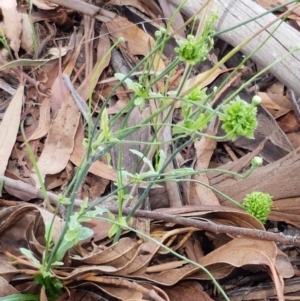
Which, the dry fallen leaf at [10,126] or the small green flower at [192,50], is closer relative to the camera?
the small green flower at [192,50]

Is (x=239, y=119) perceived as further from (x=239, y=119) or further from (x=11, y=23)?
(x=11, y=23)

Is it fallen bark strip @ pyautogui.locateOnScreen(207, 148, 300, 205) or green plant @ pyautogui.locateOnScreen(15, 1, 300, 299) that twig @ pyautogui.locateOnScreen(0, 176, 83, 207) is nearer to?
green plant @ pyautogui.locateOnScreen(15, 1, 300, 299)

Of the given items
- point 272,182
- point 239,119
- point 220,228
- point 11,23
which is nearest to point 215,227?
point 220,228

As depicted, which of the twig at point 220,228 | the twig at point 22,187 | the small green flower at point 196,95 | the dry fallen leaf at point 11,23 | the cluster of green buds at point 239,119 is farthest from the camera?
the dry fallen leaf at point 11,23

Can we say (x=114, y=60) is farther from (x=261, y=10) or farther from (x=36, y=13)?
(x=261, y=10)

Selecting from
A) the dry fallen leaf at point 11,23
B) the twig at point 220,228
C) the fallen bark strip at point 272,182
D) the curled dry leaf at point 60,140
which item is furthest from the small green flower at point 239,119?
the dry fallen leaf at point 11,23

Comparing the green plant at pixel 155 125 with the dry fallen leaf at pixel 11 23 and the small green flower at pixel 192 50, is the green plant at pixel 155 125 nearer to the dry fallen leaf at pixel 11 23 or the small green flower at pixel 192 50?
the small green flower at pixel 192 50
